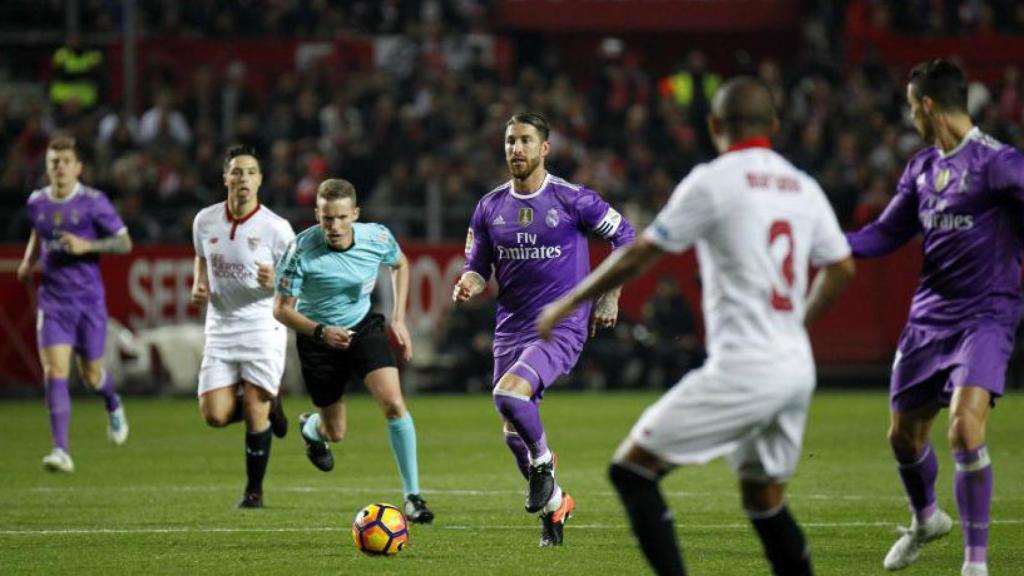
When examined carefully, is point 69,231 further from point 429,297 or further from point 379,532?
point 429,297

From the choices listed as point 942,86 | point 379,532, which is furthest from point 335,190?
point 942,86

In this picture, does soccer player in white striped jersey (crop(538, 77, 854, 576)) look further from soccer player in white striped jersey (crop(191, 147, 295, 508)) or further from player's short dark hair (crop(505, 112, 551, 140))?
soccer player in white striped jersey (crop(191, 147, 295, 508))

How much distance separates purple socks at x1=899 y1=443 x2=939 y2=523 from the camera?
9031mm

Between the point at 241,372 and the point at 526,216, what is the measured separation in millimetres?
2793

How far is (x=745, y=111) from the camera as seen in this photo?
678cm

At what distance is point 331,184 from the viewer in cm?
1118

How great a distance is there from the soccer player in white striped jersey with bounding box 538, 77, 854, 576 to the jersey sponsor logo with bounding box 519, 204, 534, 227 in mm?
3834

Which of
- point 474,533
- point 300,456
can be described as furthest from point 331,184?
point 300,456

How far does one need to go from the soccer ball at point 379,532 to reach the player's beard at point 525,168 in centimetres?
224

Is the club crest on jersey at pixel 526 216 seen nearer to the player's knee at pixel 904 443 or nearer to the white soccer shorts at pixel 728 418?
the player's knee at pixel 904 443

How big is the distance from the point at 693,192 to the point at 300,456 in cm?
1064

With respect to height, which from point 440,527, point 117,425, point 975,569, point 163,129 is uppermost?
point 163,129

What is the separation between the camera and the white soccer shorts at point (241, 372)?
40.3ft

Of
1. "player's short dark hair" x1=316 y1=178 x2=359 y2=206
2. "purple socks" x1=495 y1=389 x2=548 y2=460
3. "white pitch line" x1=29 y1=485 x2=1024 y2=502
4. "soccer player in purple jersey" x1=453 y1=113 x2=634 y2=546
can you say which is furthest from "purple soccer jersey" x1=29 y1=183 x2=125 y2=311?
"purple socks" x1=495 y1=389 x2=548 y2=460
